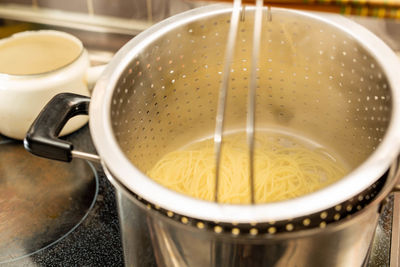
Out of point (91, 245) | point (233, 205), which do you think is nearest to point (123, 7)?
point (91, 245)

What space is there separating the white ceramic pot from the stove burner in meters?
0.06

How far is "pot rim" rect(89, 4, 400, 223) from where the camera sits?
450 mm

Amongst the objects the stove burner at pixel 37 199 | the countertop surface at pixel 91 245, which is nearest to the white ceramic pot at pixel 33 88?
the stove burner at pixel 37 199

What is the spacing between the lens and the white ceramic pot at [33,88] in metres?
0.84

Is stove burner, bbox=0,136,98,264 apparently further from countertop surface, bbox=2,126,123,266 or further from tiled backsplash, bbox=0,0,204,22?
tiled backsplash, bbox=0,0,204,22

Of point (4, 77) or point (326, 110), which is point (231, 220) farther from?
point (4, 77)

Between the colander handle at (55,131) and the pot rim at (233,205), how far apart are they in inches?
2.0

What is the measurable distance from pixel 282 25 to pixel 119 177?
14.4 inches

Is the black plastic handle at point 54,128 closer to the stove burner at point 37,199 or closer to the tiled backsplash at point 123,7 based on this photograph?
the stove burner at point 37,199

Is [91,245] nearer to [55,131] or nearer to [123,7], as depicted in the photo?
[55,131]

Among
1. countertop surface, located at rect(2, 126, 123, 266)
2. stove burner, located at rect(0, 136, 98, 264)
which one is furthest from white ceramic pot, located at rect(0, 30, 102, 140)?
countertop surface, located at rect(2, 126, 123, 266)

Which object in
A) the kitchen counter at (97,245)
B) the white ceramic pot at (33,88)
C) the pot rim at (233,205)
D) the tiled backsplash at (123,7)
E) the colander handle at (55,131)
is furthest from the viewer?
the tiled backsplash at (123,7)

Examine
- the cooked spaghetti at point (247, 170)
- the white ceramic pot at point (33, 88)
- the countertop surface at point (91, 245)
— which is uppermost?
the white ceramic pot at point (33, 88)

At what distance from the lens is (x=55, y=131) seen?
592 mm
